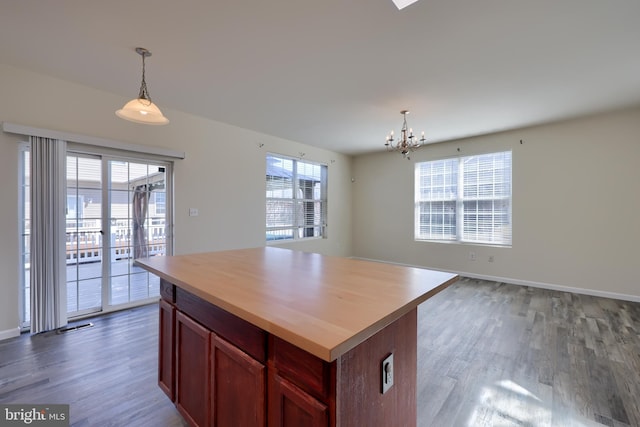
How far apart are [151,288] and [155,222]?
909mm

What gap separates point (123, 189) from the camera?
3.44m

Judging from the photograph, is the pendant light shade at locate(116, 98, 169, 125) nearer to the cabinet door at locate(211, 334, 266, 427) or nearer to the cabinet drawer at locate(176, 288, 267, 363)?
the cabinet drawer at locate(176, 288, 267, 363)

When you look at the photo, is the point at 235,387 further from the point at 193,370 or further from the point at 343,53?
the point at 343,53

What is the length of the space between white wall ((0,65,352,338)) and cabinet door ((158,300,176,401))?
2.29 metres

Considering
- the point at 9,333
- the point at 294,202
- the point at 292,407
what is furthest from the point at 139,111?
the point at 294,202

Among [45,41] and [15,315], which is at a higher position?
[45,41]

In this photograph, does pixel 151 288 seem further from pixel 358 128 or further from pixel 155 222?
pixel 358 128

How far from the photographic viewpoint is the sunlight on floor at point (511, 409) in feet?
5.32

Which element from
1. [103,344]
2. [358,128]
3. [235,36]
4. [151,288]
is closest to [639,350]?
[358,128]

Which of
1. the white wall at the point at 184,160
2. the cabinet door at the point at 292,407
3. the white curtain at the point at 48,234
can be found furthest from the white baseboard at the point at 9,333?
the cabinet door at the point at 292,407

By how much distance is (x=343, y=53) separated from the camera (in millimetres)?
2426

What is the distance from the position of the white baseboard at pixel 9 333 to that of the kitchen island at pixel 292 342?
2283mm

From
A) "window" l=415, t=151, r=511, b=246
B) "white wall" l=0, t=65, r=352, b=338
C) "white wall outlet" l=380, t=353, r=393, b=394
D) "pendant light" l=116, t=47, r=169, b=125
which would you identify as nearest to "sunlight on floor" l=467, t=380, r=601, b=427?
"white wall outlet" l=380, t=353, r=393, b=394

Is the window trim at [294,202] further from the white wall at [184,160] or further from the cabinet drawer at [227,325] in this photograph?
the cabinet drawer at [227,325]
